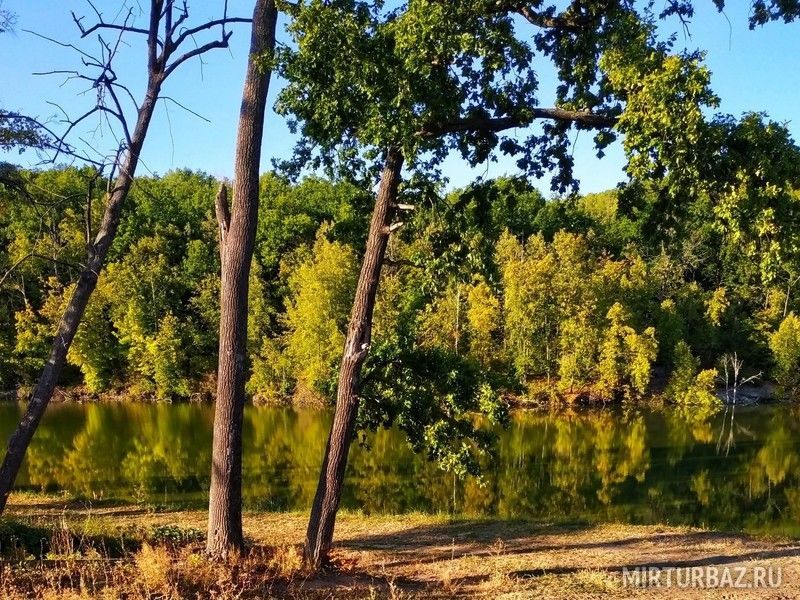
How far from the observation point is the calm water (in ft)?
58.4

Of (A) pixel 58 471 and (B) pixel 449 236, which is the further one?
(A) pixel 58 471

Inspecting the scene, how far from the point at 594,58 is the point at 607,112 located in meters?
0.83

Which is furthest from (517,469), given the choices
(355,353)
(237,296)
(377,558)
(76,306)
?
(237,296)

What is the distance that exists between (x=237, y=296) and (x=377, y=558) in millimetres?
4461

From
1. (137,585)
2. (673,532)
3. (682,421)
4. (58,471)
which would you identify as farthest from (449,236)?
(682,421)

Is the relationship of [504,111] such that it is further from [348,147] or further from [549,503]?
[549,503]

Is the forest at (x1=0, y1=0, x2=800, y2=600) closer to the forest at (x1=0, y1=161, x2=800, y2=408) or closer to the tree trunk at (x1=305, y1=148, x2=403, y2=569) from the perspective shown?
the tree trunk at (x1=305, y1=148, x2=403, y2=569)

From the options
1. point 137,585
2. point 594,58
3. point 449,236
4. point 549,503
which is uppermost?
point 594,58

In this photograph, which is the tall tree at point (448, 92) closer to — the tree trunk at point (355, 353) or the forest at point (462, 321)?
the tree trunk at point (355, 353)

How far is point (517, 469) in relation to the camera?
23156 mm

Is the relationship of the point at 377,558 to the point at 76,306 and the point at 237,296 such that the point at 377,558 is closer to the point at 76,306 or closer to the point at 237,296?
the point at 237,296

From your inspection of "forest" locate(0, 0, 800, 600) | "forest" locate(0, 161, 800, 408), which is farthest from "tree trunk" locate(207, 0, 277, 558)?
"forest" locate(0, 161, 800, 408)

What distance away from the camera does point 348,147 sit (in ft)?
25.5

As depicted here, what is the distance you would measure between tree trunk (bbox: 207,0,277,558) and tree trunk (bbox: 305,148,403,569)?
4.15 feet
